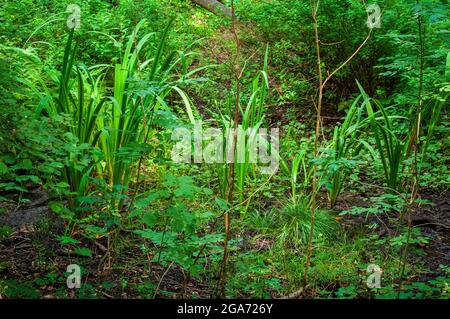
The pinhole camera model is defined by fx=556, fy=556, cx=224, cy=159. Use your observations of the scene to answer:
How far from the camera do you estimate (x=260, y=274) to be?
117 inches

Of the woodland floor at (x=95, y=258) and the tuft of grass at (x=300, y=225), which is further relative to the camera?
the tuft of grass at (x=300, y=225)

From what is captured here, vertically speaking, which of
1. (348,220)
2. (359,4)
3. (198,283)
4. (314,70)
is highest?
(359,4)

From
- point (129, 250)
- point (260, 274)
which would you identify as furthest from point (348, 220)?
point (129, 250)

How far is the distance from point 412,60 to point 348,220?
3.98 ft

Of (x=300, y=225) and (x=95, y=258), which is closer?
(x=95, y=258)

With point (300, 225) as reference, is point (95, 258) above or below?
below

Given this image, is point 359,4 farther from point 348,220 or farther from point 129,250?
point 129,250

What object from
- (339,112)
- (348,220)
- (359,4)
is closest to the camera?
(348,220)

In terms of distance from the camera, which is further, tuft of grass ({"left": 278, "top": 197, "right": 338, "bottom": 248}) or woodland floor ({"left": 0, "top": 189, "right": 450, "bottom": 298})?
tuft of grass ({"left": 278, "top": 197, "right": 338, "bottom": 248})

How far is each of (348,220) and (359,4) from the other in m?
2.05
